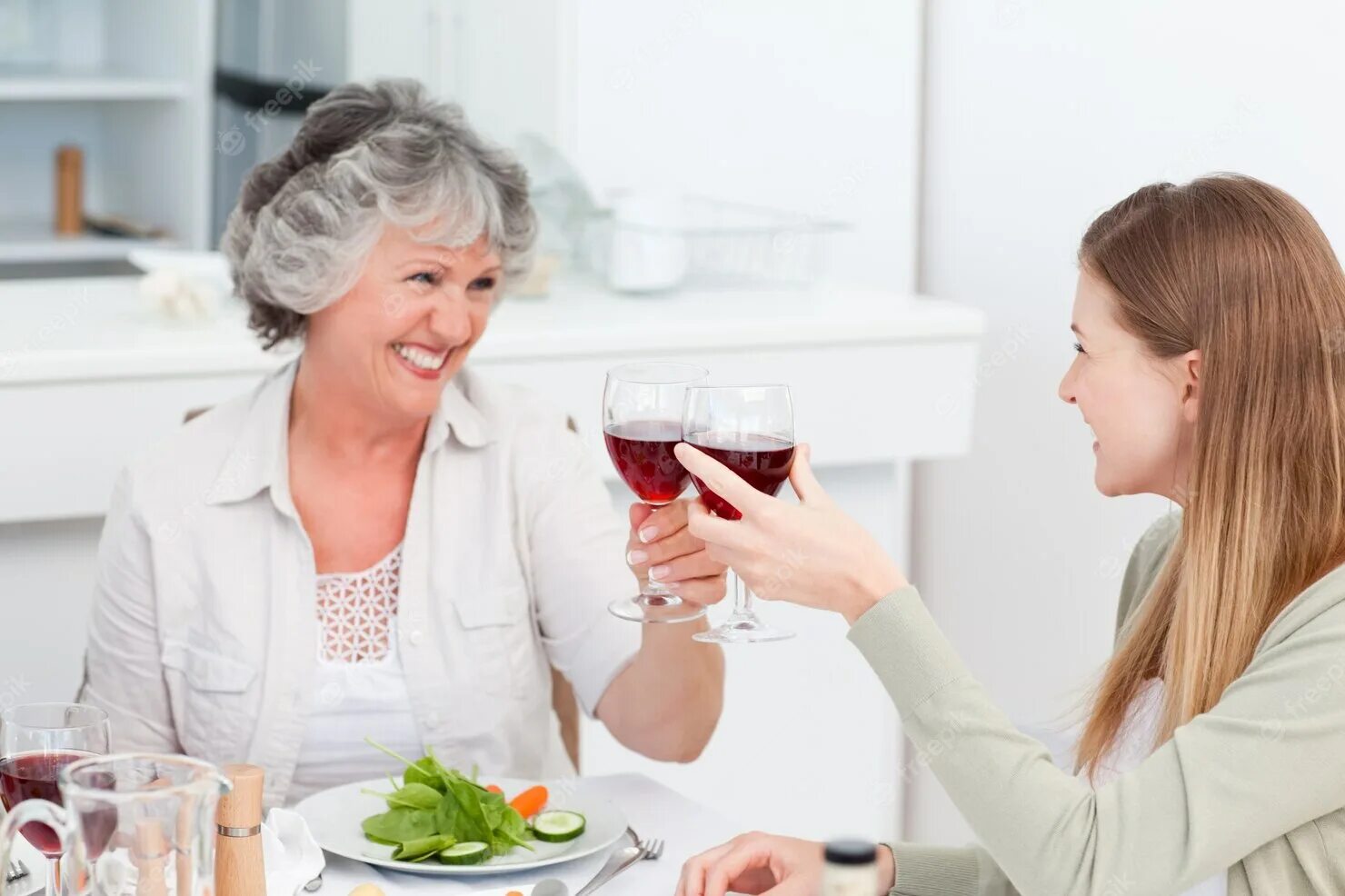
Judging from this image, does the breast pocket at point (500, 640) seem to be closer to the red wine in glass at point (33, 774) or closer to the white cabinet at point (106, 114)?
the red wine in glass at point (33, 774)

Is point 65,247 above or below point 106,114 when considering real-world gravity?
below

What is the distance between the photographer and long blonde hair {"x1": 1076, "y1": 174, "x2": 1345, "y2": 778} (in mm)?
1263

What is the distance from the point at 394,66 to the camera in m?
3.55

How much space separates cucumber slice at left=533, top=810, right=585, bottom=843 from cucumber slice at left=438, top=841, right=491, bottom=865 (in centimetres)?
6

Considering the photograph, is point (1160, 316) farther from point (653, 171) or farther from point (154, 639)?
point (653, 171)

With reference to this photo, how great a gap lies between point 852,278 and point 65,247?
7.84 feet

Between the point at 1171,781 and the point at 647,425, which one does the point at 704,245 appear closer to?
the point at 647,425

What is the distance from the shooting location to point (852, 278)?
2957mm

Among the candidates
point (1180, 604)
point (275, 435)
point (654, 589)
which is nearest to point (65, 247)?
point (275, 435)

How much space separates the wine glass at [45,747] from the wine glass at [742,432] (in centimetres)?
45

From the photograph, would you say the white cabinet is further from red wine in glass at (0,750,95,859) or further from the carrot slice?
red wine in glass at (0,750,95,859)

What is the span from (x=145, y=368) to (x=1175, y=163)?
4.95ft

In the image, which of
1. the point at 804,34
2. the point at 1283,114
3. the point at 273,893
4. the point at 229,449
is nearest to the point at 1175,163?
the point at 1283,114

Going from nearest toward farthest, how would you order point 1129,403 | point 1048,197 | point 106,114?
point 1129,403 → point 1048,197 → point 106,114
